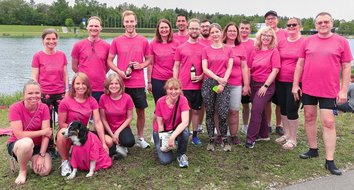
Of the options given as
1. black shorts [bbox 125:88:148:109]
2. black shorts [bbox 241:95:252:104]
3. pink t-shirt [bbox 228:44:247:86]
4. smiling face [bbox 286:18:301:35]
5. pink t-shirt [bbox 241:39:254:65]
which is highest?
smiling face [bbox 286:18:301:35]

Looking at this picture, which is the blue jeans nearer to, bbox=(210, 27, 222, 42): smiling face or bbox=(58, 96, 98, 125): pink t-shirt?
bbox=(58, 96, 98, 125): pink t-shirt

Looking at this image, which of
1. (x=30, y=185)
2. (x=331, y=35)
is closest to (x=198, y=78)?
(x=331, y=35)

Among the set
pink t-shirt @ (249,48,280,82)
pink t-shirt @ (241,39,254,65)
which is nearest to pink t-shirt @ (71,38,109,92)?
pink t-shirt @ (241,39,254,65)

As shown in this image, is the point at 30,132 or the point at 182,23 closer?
the point at 30,132

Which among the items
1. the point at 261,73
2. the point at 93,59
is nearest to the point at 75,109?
the point at 93,59

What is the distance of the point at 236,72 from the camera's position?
5477mm

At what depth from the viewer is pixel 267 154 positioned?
5.45m

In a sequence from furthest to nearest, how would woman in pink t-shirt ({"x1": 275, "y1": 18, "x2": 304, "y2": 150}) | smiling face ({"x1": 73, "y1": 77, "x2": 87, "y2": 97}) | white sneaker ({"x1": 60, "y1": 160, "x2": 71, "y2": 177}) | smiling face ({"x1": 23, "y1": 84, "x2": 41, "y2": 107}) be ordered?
woman in pink t-shirt ({"x1": 275, "y1": 18, "x2": 304, "y2": 150}), smiling face ({"x1": 73, "y1": 77, "x2": 87, "y2": 97}), white sneaker ({"x1": 60, "y1": 160, "x2": 71, "y2": 177}), smiling face ({"x1": 23, "y1": 84, "x2": 41, "y2": 107})

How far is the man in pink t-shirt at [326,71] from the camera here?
4711 millimetres

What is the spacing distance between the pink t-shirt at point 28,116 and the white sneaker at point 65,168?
465mm

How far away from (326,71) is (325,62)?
123mm

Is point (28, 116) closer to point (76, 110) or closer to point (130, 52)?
point (76, 110)

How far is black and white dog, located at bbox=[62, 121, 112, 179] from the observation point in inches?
170

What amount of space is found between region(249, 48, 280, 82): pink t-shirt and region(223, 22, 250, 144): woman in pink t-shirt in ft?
0.52
